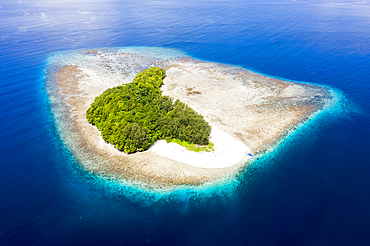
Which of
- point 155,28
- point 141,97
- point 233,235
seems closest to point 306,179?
point 233,235

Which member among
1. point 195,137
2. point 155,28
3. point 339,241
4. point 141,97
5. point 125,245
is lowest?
point 125,245

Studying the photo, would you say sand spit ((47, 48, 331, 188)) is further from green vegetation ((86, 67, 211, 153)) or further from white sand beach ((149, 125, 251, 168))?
green vegetation ((86, 67, 211, 153))

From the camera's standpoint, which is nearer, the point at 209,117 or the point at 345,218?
the point at 345,218

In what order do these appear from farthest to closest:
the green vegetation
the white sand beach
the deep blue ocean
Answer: the green vegetation → the white sand beach → the deep blue ocean

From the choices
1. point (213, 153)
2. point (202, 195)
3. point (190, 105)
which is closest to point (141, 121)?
point (213, 153)

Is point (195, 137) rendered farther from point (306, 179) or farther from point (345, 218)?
point (345, 218)

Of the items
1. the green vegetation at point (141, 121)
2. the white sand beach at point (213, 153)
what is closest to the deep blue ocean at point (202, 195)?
the white sand beach at point (213, 153)

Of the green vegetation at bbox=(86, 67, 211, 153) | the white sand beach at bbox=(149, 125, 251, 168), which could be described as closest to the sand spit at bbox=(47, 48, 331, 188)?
the white sand beach at bbox=(149, 125, 251, 168)
